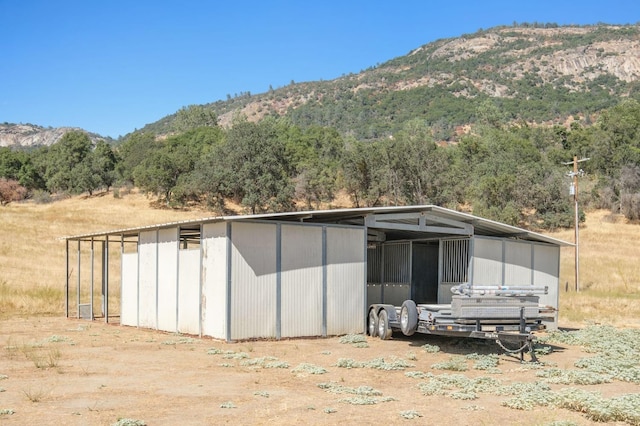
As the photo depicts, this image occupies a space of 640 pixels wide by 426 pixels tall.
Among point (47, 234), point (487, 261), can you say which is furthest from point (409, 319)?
point (47, 234)

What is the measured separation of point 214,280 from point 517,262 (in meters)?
9.78

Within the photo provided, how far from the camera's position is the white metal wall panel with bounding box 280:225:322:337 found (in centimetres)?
1773

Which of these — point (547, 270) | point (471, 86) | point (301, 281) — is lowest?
point (547, 270)

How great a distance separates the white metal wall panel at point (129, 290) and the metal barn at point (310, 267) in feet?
0.11

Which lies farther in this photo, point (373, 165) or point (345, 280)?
point (373, 165)

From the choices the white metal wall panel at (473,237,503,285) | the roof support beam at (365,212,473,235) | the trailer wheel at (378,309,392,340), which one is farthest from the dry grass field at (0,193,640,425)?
the roof support beam at (365,212,473,235)

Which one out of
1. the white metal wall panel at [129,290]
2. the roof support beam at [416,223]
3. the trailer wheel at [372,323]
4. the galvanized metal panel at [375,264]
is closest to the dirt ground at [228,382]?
the trailer wheel at [372,323]

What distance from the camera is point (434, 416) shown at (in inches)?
372

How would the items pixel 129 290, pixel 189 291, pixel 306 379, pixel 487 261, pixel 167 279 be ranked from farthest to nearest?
1. pixel 129 290
2. pixel 487 261
3. pixel 167 279
4. pixel 189 291
5. pixel 306 379

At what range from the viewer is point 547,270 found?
74.5ft

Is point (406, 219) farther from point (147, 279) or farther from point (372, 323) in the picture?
point (147, 279)

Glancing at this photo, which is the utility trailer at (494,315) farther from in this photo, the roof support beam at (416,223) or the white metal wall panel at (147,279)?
the white metal wall panel at (147,279)

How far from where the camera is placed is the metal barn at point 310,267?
17219 millimetres

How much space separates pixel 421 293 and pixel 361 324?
3.37m
